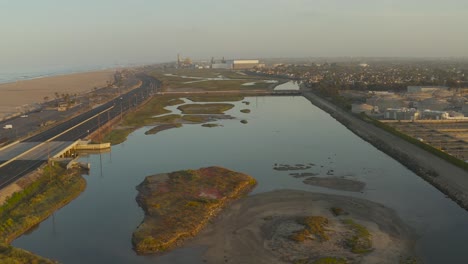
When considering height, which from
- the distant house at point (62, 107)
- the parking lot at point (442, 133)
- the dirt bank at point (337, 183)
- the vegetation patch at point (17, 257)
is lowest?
the dirt bank at point (337, 183)

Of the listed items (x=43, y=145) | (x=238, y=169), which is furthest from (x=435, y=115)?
(x=43, y=145)

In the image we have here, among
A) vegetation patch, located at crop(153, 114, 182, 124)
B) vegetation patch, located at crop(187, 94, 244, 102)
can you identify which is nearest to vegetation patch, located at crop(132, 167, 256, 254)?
vegetation patch, located at crop(153, 114, 182, 124)

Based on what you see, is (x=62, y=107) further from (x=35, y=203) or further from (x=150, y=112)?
(x=35, y=203)

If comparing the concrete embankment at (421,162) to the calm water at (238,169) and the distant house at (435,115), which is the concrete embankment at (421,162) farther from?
the distant house at (435,115)

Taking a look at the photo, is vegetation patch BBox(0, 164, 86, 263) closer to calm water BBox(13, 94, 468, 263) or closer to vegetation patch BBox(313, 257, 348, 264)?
calm water BBox(13, 94, 468, 263)

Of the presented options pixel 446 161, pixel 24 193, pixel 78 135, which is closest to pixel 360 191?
pixel 446 161

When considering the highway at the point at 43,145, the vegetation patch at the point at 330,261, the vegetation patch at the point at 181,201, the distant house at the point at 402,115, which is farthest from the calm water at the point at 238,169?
the distant house at the point at 402,115
